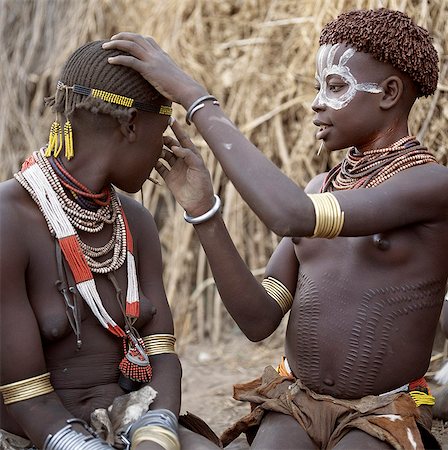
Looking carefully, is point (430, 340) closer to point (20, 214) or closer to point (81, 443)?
point (81, 443)

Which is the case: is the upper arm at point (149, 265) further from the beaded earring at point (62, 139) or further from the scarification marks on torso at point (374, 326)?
the scarification marks on torso at point (374, 326)

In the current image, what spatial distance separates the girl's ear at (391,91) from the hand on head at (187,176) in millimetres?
674

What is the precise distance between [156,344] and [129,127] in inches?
28.6

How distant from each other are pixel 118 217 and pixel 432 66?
119cm

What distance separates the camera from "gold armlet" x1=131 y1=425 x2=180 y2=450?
2.43 metres

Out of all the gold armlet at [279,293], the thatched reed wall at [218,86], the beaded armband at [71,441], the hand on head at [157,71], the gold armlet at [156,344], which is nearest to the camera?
the beaded armband at [71,441]

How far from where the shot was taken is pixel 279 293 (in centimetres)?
307

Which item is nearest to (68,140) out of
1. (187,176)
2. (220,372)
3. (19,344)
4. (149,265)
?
(187,176)

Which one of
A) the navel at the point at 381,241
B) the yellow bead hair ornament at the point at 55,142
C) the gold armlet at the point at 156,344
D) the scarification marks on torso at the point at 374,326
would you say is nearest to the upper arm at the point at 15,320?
the yellow bead hair ornament at the point at 55,142

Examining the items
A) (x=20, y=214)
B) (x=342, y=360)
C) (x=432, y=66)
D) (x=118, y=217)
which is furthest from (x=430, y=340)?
(x=20, y=214)

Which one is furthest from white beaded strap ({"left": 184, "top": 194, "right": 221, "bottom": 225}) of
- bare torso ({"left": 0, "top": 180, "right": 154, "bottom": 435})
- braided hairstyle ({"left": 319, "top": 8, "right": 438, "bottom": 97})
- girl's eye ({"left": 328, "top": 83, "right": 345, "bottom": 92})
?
braided hairstyle ({"left": 319, "top": 8, "right": 438, "bottom": 97})

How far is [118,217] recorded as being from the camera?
2762 millimetres

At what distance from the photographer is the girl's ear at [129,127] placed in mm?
2607

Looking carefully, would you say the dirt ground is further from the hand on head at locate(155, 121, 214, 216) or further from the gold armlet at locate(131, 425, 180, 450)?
the hand on head at locate(155, 121, 214, 216)
